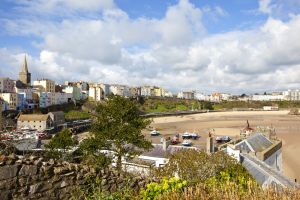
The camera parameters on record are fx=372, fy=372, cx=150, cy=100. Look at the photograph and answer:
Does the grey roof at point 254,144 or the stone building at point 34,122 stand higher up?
the grey roof at point 254,144

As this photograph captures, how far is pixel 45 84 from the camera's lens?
15550 cm

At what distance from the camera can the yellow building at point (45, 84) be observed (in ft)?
504

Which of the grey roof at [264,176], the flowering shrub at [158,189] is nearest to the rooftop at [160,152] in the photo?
the grey roof at [264,176]

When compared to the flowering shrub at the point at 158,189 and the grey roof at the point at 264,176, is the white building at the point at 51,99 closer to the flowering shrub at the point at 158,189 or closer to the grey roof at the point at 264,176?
the grey roof at the point at 264,176

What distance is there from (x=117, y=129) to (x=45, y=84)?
139237mm

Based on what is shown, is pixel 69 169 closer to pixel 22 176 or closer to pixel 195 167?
pixel 22 176

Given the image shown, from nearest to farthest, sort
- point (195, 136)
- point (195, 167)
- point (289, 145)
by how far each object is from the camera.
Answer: point (195, 167)
point (289, 145)
point (195, 136)

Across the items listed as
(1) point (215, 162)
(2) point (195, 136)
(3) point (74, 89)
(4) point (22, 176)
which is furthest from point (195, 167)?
(3) point (74, 89)

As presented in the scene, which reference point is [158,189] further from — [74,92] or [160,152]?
[74,92]

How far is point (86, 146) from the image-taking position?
2303 centimetres

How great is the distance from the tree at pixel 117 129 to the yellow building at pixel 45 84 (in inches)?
5294

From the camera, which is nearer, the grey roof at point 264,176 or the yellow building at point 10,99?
the grey roof at point 264,176

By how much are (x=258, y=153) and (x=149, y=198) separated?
65.4 ft

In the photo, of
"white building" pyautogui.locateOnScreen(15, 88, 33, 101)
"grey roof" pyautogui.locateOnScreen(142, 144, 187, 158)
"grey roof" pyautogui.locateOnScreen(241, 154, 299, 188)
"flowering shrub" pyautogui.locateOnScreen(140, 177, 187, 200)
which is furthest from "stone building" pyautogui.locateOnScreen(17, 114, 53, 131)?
"flowering shrub" pyautogui.locateOnScreen(140, 177, 187, 200)
